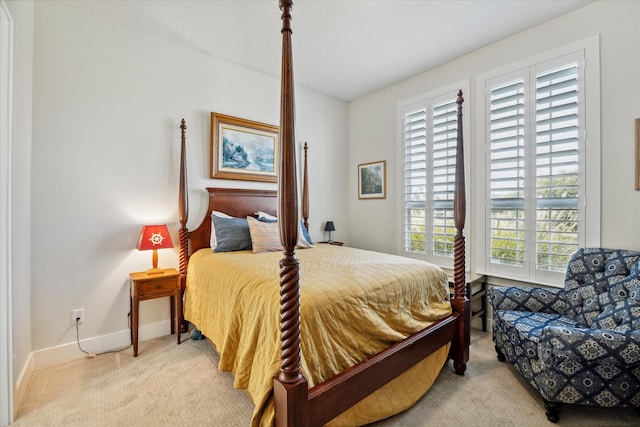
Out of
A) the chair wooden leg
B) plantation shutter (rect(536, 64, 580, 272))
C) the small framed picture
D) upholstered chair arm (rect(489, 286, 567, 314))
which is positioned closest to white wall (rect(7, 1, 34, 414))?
the chair wooden leg

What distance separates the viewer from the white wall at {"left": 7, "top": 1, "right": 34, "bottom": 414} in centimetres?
183

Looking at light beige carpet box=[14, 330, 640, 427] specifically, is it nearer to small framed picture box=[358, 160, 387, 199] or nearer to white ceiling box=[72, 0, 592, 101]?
small framed picture box=[358, 160, 387, 199]

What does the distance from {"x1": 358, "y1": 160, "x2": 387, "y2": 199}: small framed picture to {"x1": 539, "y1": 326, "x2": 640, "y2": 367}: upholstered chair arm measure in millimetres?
2609

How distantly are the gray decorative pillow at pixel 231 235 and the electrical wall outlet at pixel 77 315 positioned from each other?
1168 millimetres

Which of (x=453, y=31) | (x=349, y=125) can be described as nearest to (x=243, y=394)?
(x=453, y=31)

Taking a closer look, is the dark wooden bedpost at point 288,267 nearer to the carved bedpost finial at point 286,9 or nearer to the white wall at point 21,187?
the carved bedpost finial at point 286,9

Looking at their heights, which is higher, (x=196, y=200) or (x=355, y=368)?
(x=196, y=200)

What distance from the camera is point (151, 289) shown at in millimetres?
2469

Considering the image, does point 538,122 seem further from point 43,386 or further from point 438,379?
point 43,386

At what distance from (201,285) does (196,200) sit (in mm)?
1061

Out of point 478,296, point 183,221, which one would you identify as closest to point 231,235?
point 183,221

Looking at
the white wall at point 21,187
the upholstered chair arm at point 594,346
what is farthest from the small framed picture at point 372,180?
the white wall at point 21,187

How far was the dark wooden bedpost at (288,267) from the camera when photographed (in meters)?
1.19

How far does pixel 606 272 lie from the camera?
2.05m
